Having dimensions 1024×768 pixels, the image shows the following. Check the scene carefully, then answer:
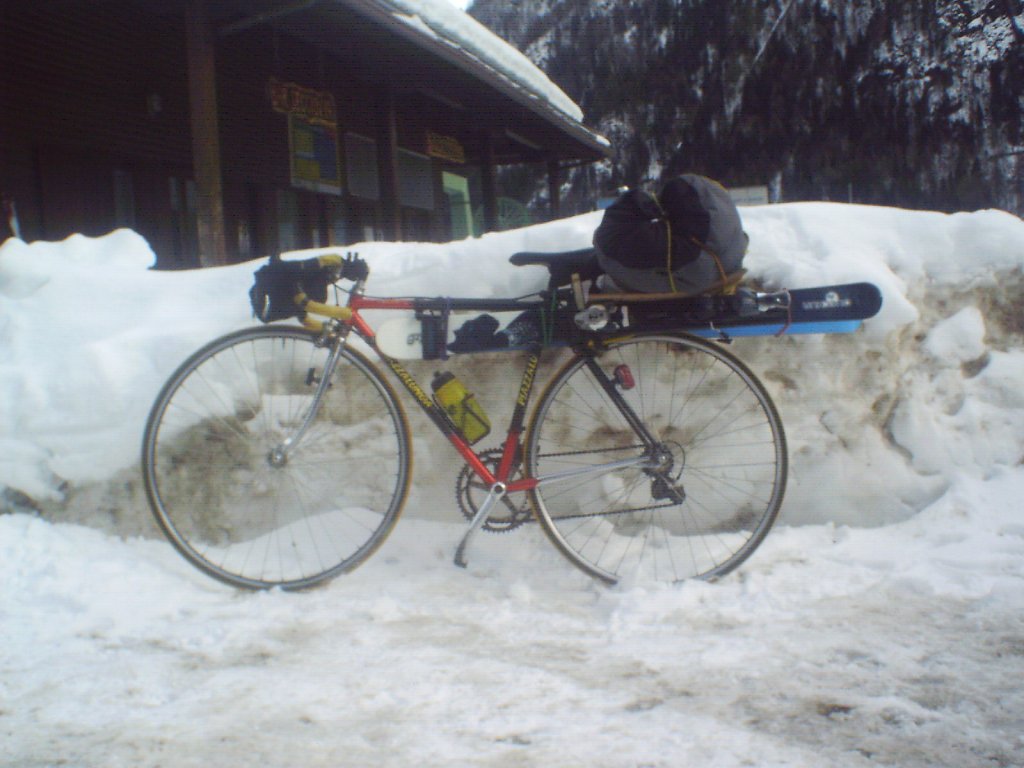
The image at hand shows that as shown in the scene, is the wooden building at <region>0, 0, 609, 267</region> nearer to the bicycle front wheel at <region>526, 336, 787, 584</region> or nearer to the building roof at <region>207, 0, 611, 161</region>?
the building roof at <region>207, 0, 611, 161</region>

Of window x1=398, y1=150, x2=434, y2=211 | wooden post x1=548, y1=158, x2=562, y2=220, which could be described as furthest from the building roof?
wooden post x1=548, y1=158, x2=562, y2=220

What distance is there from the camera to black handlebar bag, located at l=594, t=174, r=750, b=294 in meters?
2.28

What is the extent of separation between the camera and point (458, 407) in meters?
2.60

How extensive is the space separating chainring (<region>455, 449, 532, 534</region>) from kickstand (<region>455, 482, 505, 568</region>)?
35mm

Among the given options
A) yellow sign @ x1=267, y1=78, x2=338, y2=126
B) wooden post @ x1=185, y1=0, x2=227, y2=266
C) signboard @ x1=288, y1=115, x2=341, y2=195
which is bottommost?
wooden post @ x1=185, y1=0, x2=227, y2=266

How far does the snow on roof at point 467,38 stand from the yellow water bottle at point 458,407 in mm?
4574

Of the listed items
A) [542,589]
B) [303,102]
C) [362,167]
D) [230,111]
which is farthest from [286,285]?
[362,167]

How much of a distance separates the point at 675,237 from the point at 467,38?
7132mm

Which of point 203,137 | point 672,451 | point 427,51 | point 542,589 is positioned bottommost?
point 542,589

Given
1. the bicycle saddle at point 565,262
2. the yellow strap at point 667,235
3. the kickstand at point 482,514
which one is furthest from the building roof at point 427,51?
the kickstand at point 482,514

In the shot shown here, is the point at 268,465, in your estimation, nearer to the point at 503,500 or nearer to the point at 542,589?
the point at 503,500

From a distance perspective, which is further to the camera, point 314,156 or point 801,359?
point 314,156

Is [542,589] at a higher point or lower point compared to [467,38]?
lower

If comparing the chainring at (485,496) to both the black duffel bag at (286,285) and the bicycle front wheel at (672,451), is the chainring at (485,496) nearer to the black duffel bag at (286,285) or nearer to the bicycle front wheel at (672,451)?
the bicycle front wheel at (672,451)
